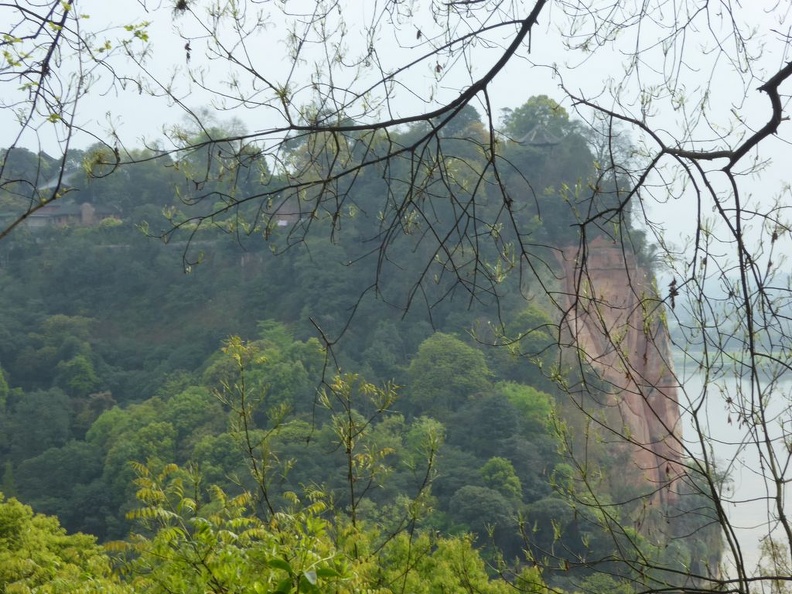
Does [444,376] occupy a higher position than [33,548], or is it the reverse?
[444,376]

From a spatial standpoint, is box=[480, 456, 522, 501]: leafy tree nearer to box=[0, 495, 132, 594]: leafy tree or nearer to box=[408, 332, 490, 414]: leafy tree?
box=[408, 332, 490, 414]: leafy tree

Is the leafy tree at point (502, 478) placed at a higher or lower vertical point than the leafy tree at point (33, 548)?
higher

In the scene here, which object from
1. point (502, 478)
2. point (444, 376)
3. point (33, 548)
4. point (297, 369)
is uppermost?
point (444, 376)

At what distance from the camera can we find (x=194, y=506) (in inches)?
75.9

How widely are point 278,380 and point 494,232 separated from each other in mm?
13388

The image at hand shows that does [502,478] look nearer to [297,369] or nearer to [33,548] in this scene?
[297,369]

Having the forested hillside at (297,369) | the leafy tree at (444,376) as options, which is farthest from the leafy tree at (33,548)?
the leafy tree at (444,376)

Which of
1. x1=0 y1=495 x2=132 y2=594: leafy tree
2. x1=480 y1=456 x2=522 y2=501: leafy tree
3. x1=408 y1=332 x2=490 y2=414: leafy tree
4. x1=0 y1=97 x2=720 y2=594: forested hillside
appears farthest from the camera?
x1=408 y1=332 x2=490 y2=414: leafy tree

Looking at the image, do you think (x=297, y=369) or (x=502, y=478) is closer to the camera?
(x=502, y=478)

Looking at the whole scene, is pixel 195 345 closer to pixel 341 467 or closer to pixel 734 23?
pixel 341 467

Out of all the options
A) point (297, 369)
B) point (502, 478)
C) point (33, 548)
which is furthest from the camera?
point (297, 369)

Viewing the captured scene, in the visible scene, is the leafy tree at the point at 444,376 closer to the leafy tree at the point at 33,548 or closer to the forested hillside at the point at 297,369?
the forested hillside at the point at 297,369

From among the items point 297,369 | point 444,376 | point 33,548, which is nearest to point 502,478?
point 444,376

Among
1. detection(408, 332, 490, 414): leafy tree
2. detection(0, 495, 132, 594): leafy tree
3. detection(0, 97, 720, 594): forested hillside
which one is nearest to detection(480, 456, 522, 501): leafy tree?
detection(0, 97, 720, 594): forested hillside
